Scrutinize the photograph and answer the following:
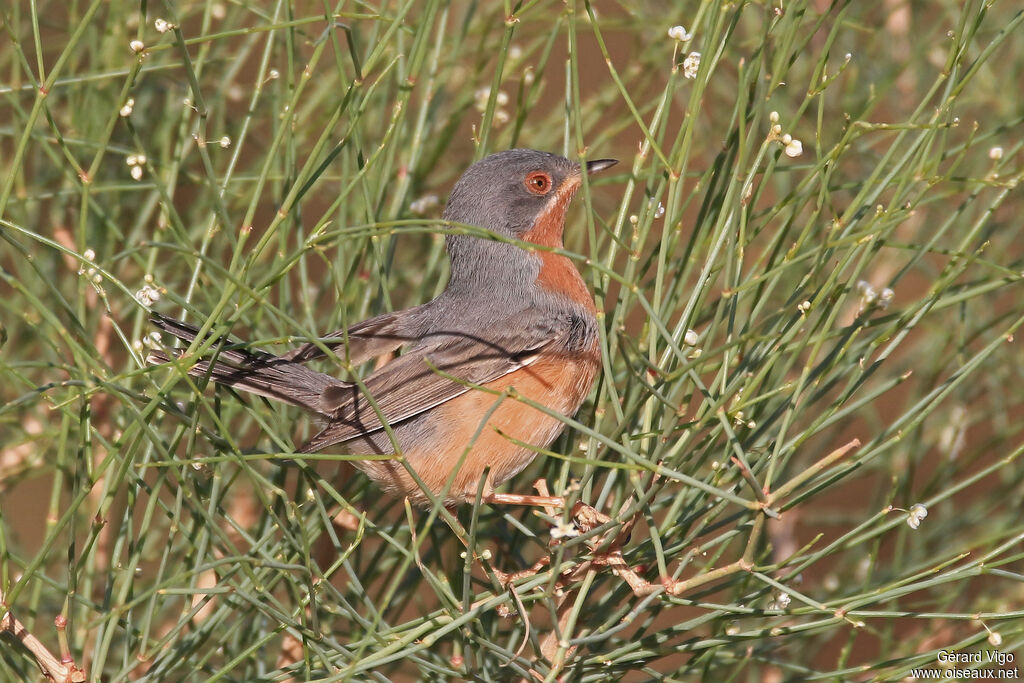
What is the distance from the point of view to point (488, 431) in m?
3.46

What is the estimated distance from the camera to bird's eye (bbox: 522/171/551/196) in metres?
3.86

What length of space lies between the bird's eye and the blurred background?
28cm

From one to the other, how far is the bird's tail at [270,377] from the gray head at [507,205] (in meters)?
0.68

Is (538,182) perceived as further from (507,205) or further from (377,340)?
(377,340)

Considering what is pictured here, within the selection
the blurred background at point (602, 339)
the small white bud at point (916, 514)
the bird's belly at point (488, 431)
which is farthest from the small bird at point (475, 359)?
the small white bud at point (916, 514)

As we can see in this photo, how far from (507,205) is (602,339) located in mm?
1520

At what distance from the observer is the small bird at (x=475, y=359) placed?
11.1 ft

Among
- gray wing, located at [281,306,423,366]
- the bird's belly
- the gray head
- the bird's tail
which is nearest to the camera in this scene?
the bird's tail

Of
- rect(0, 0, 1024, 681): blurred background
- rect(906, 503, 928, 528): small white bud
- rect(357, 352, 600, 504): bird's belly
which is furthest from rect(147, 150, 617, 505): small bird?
rect(906, 503, 928, 528): small white bud

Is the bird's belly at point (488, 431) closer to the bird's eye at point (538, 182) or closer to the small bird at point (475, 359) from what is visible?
the small bird at point (475, 359)

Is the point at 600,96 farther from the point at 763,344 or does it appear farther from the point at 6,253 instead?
the point at 6,253

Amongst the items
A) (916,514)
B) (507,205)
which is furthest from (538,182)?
(916,514)

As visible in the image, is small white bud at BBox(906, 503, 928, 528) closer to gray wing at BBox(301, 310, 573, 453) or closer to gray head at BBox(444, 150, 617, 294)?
gray wing at BBox(301, 310, 573, 453)

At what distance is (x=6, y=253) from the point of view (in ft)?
13.8
